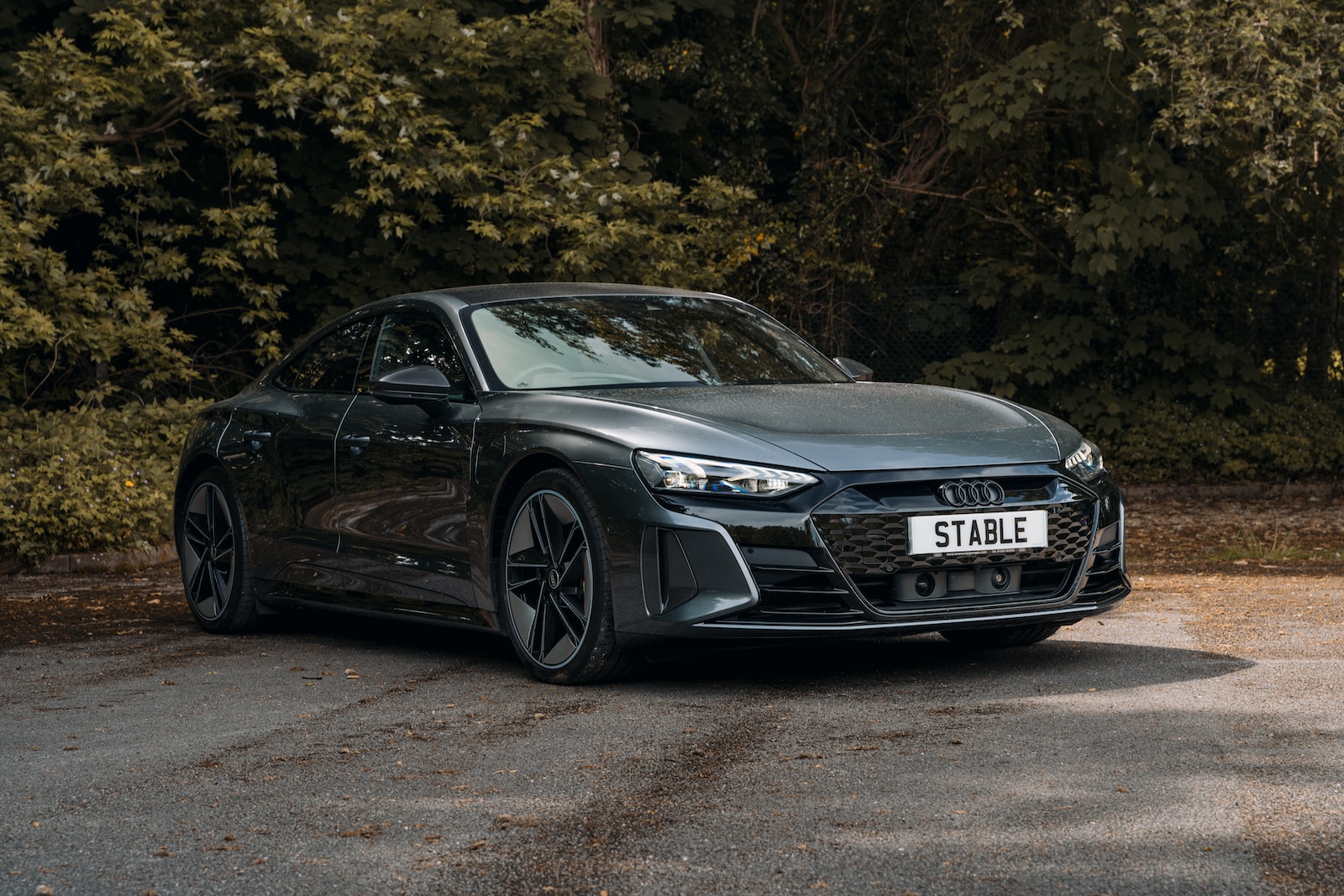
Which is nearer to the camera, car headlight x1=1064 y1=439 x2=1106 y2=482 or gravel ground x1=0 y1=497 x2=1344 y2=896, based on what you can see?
gravel ground x1=0 y1=497 x2=1344 y2=896

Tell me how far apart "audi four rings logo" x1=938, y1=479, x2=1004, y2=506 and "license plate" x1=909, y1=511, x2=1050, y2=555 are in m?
0.04

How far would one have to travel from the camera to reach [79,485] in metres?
11.7

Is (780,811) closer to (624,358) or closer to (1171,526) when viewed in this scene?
(624,358)

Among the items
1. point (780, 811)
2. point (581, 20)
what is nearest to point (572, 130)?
point (581, 20)

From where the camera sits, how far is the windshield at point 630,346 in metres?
6.73

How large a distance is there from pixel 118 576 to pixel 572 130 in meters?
7.46

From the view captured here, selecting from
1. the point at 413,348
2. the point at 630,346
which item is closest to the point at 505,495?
the point at 630,346

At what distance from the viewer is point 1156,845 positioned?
3719mm

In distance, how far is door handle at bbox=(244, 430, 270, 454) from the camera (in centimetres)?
784

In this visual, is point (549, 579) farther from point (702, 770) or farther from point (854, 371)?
point (854, 371)

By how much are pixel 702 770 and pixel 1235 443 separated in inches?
578

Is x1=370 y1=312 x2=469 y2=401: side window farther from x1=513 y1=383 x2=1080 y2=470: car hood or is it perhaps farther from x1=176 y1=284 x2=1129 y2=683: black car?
x1=513 y1=383 x2=1080 y2=470: car hood

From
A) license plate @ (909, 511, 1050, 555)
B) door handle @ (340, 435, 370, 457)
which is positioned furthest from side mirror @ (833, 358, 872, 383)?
door handle @ (340, 435, 370, 457)

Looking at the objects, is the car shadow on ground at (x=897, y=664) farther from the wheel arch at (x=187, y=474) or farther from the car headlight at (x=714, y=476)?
the wheel arch at (x=187, y=474)
